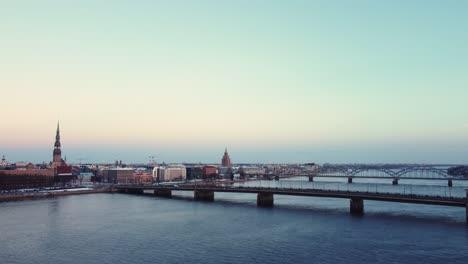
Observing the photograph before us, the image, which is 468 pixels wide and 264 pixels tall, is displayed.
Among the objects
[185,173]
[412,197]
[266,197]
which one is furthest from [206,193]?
[185,173]

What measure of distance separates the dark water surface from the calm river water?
0.06 meters

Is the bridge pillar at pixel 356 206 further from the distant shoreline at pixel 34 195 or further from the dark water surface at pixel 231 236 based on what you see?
the distant shoreline at pixel 34 195

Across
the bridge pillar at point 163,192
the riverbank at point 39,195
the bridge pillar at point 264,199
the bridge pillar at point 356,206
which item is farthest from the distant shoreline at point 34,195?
the bridge pillar at point 356,206

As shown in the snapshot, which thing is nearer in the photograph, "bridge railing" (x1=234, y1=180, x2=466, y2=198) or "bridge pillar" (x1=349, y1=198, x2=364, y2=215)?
"bridge pillar" (x1=349, y1=198, x2=364, y2=215)

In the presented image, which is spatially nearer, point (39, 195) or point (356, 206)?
point (356, 206)

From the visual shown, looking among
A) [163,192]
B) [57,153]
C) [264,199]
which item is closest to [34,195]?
[163,192]

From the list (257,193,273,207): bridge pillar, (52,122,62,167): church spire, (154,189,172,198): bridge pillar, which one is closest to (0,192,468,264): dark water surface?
(257,193,273,207): bridge pillar

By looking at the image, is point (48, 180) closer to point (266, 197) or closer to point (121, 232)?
point (266, 197)

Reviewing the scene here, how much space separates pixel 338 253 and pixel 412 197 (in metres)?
22.8

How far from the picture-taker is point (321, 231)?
3425cm

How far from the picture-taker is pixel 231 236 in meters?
32.2

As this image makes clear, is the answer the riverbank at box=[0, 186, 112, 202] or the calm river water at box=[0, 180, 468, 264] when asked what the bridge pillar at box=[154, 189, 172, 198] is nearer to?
the riverbank at box=[0, 186, 112, 202]

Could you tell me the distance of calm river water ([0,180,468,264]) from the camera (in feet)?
83.7

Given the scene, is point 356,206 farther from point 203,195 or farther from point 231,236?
point 203,195
